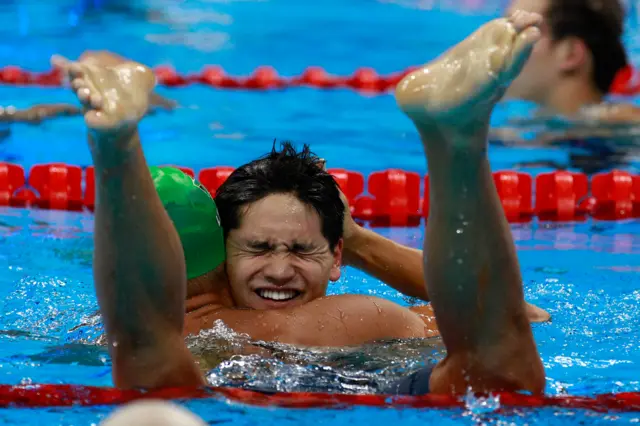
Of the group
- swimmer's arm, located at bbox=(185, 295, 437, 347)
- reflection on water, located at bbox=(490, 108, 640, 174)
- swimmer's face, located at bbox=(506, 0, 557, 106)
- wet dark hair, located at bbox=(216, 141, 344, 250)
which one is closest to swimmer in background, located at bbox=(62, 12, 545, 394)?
swimmer's arm, located at bbox=(185, 295, 437, 347)

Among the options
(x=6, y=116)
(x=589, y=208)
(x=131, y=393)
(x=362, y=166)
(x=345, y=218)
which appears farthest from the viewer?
(x=6, y=116)

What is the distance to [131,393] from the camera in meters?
1.95

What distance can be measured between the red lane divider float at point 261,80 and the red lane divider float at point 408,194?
247cm

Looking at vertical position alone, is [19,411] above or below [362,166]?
below

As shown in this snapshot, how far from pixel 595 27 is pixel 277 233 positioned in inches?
150

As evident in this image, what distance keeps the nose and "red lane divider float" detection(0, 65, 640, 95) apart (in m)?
4.39

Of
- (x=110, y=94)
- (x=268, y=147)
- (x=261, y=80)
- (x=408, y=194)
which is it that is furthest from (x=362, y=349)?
(x=261, y=80)

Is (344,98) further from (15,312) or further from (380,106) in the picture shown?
(15,312)

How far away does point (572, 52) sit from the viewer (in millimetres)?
5605

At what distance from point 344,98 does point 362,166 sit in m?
1.48

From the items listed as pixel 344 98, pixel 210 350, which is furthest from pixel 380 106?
pixel 210 350

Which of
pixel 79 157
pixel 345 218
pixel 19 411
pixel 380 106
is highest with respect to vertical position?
pixel 380 106

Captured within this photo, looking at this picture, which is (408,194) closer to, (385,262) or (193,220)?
(385,262)

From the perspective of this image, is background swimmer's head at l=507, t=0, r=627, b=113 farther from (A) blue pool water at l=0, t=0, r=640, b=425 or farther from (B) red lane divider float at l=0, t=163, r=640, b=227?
(B) red lane divider float at l=0, t=163, r=640, b=227
